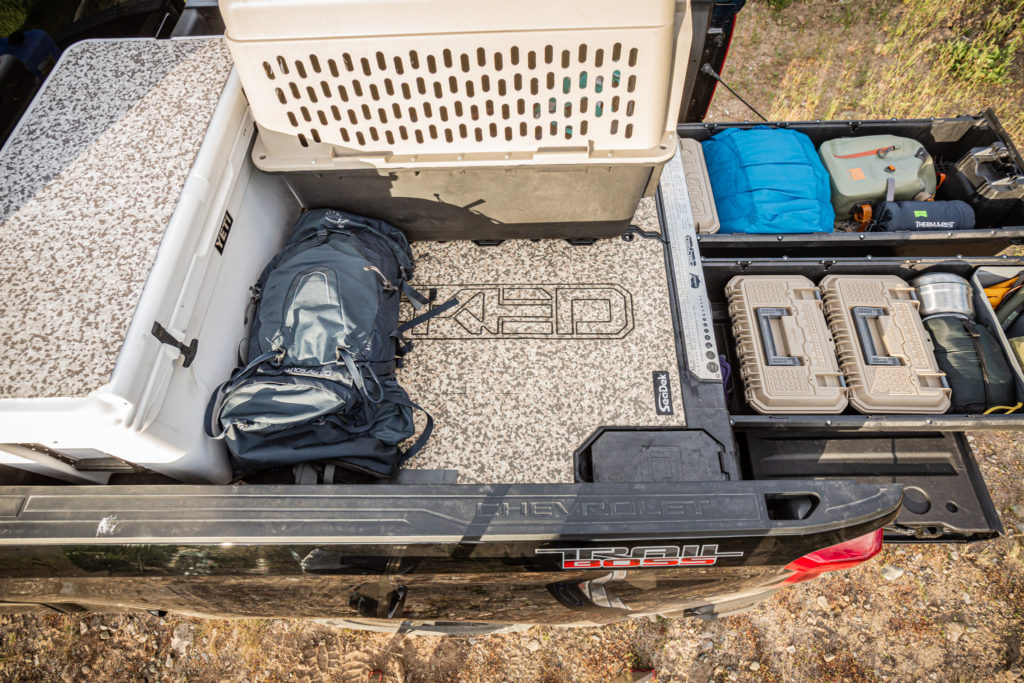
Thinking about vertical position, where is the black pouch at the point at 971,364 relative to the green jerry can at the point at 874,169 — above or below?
below

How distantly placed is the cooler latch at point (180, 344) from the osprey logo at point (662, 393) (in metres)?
1.35

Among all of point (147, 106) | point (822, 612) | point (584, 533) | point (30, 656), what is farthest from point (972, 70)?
point (30, 656)

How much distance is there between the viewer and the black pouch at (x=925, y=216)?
2539 mm

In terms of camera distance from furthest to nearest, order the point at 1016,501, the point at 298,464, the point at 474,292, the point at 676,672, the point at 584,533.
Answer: the point at 1016,501 → the point at 676,672 → the point at 474,292 → the point at 298,464 → the point at 584,533

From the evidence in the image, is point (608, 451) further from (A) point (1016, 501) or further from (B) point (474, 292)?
(A) point (1016, 501)

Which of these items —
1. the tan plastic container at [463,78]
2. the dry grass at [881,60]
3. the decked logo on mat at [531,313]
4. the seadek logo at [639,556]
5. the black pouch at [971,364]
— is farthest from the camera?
the dry grass at [881,60]

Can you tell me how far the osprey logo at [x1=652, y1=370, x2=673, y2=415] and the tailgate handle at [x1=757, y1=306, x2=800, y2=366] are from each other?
63 cm

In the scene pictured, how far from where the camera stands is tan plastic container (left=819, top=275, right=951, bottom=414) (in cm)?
212

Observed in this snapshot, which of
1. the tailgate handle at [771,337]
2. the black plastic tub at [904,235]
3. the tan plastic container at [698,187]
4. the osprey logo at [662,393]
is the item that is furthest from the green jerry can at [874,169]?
the osprey logo at [662,393]

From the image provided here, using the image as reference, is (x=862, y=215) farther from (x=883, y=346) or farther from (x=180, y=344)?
(x=180, y=344)

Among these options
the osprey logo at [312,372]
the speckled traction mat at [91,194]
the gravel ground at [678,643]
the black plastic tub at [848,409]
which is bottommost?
the gravel ground at [678,643]

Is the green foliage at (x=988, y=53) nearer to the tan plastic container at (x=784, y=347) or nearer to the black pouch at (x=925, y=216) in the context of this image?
the black pouch at (x=925, y=216)

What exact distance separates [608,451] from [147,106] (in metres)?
1.75

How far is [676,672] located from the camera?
228 cm
